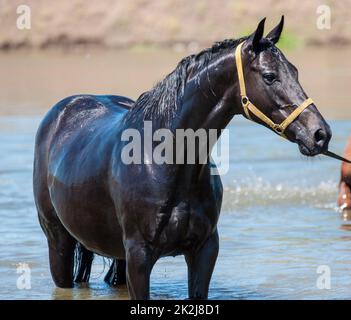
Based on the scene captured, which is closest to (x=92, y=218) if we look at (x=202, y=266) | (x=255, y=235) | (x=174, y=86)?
(x=202, y=266)

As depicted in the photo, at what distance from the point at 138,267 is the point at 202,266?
408mm

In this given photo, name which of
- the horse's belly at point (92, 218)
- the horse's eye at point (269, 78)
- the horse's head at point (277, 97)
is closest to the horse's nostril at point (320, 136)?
the horse's head at point (277, 97)

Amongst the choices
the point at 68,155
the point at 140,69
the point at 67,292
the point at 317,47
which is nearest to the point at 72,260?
the point at 67,292

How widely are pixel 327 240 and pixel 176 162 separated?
12.8ft

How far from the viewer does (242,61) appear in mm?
6184

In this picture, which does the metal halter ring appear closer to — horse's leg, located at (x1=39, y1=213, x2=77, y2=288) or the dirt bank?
horse's leg, located at (x1=39, y1=213, x2=77, y2=288)

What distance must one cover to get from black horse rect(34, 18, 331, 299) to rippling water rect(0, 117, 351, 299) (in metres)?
0.57

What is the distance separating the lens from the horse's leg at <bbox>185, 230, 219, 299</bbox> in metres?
6.65

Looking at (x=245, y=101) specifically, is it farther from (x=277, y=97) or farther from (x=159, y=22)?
(x=159, y=22)

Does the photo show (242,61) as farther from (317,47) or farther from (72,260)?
(317,47)

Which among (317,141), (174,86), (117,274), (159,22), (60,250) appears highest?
(159,22)

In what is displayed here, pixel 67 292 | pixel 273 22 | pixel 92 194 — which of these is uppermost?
pixel 273 22

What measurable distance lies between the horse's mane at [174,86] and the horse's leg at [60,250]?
1.59 metres

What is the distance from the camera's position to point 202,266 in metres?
6.68
